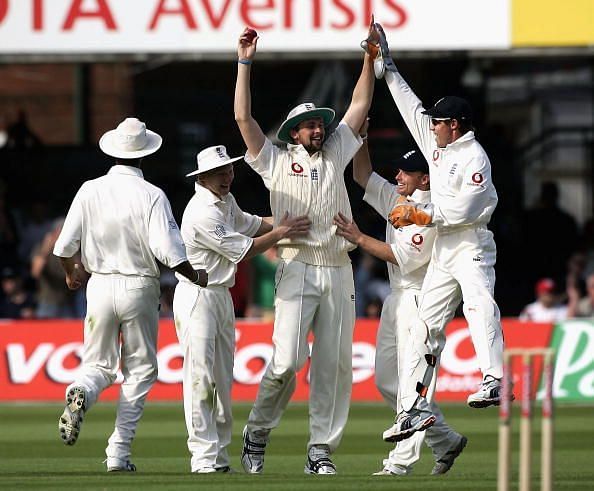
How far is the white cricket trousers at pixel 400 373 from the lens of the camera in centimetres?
994

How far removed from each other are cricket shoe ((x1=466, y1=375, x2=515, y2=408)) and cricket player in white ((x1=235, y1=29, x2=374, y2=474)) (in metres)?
1.12

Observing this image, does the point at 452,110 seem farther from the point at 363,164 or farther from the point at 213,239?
the point at 213,239

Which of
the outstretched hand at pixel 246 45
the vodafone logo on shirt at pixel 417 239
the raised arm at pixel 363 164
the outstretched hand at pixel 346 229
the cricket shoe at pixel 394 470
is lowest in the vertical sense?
the cricket shoe at pixel 394 470

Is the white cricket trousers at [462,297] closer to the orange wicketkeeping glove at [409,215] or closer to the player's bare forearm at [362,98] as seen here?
the orange wicketkeeping glove at [409,215]

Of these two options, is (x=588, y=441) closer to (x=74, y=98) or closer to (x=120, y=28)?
(x=120, y=28)

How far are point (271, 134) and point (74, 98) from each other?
20.6 feet

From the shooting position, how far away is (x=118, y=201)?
9.77 meters

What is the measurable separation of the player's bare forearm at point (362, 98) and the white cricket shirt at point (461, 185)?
652mm

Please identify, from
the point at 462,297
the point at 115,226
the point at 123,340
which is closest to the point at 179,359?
the point at 123,340

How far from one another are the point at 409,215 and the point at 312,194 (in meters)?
0.97

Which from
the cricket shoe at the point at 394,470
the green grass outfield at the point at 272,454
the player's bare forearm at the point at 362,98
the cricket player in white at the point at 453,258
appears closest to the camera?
the green grass outfield at the point at 272,454

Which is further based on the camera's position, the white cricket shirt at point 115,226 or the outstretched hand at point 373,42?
the outstretched hand at point 373,42

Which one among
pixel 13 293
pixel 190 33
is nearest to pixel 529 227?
pixel 190 33

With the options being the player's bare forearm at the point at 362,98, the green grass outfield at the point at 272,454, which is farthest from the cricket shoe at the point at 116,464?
the player's bare forearm at the point at 362,98
